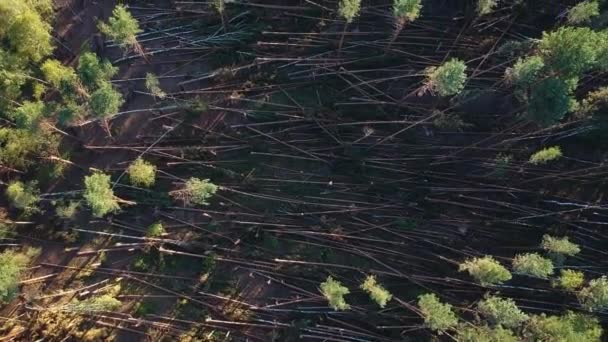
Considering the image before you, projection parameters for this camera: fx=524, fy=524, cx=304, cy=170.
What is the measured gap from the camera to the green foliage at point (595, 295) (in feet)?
40.1

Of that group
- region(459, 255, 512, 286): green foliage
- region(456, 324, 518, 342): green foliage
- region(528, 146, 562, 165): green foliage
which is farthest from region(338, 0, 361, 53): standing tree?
region(456, 324, 518, 342): green foliage

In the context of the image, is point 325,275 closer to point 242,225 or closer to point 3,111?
point 242,225

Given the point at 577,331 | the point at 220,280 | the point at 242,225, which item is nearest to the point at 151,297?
the point at 220,280

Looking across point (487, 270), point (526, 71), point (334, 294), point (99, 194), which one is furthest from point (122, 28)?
point (487, 270)

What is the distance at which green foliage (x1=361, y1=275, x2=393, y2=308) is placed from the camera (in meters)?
12.6

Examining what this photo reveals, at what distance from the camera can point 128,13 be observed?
13180 millimetres

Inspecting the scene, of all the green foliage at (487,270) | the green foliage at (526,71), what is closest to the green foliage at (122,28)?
the green foliage at (526,71)

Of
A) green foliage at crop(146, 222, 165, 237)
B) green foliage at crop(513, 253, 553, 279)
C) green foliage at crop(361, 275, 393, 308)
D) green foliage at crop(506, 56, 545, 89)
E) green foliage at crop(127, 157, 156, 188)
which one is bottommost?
green foliage at crop(361, 275, 393, 308)

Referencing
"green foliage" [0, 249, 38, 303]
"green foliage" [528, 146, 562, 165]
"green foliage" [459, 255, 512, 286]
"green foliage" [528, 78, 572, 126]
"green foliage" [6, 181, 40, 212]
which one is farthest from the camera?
"green foliage" [6, 181, 40, 212]

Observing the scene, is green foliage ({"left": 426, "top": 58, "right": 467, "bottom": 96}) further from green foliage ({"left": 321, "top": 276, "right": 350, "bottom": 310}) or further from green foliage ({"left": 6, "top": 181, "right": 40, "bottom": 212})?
green foliage ({"left": 6, "top": 181, "right": 40, "bottom": 212})

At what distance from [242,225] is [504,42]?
8.28m

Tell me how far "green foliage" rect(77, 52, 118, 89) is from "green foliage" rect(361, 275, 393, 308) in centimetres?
821

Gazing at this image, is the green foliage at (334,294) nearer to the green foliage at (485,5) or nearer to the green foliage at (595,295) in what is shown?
the green foliage at (595,295)

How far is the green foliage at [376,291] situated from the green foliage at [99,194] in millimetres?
6535
